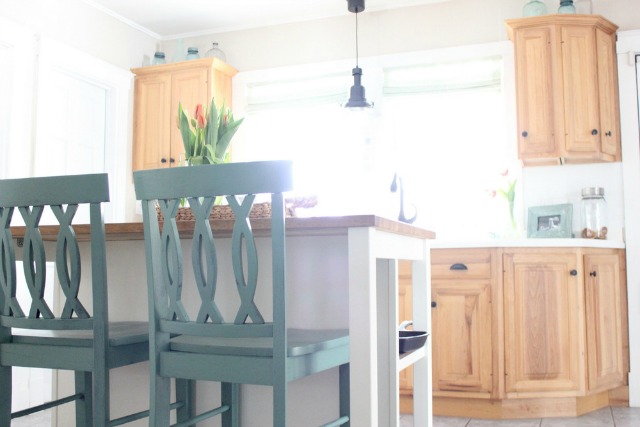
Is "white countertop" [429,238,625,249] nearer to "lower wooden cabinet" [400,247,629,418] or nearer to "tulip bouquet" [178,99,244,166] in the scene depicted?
"lower wooden cabinet" [400,247,629,418]

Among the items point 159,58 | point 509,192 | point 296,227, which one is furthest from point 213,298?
point 159,58

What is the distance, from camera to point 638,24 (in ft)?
13.7

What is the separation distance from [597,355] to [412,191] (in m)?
1.53

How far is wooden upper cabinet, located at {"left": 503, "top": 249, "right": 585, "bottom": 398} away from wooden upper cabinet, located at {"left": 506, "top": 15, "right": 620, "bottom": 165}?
2.30 ft

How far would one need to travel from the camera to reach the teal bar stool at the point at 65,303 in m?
1.72

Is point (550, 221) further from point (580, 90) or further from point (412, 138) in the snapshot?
point (412, 138)

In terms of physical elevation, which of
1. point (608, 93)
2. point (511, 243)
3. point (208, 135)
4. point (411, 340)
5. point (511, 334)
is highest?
point (608, 93)

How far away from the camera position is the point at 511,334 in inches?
142

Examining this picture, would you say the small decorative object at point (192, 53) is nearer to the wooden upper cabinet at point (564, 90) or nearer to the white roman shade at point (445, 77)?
the white roman shade at point (445, 77)

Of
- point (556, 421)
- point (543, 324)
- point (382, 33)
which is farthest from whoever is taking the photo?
point (382, 33)

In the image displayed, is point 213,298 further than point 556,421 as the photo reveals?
No

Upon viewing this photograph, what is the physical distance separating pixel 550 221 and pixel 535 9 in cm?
129

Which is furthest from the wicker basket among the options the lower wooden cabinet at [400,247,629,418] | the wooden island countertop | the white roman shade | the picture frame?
the white roman shade

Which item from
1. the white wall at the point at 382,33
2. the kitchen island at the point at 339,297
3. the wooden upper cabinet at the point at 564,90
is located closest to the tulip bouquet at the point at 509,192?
the wooden upper cabinet at the point at 564,90
